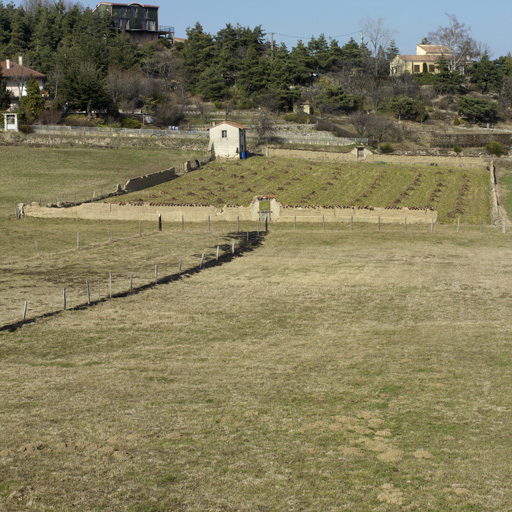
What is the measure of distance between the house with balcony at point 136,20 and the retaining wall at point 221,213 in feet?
337

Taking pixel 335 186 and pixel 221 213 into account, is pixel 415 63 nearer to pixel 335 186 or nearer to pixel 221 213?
pixel 335 186

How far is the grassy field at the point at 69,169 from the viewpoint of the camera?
6744 centimetres

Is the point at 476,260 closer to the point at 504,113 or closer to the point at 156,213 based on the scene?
the point at 156,213

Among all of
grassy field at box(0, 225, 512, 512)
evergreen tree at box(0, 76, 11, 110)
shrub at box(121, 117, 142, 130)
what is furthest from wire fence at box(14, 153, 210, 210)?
evergreen tree at box(0, 76, 11, 110)

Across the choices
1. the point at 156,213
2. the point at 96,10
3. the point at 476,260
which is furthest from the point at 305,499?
the point at 96,10

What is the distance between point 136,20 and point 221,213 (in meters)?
112

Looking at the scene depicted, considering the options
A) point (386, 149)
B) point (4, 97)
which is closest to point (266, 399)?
point (386, 149)

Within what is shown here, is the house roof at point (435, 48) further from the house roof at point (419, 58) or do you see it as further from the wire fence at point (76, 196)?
the wire fence at point (76, 196)

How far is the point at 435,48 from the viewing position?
6895 inches

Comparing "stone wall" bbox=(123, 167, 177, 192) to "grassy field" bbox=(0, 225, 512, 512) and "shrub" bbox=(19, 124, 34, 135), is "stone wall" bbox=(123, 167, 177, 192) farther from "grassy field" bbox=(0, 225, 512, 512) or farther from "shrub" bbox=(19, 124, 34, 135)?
"grassy field" bbox=(0, 225, 512, 512)

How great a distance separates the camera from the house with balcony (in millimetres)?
155875

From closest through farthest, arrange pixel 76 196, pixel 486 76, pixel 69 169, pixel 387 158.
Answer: pixel 76 196 → pixel 69 169 → pixel 387 158 → pixel 486 76

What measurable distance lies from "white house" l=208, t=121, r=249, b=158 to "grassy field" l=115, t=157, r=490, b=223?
99.7 inches

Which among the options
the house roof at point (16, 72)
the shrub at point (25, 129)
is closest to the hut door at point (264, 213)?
the shrub at point (25, 129)
